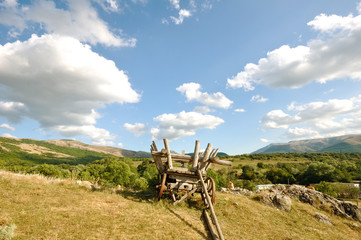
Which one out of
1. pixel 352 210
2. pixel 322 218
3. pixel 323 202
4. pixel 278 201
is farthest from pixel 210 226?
pixel 352 210

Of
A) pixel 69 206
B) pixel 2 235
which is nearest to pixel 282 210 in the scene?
pixel 69 206

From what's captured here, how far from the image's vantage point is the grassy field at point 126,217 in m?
5.97

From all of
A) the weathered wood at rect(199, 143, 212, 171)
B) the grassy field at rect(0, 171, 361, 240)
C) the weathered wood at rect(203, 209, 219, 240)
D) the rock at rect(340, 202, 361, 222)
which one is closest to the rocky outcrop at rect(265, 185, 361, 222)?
the rock at rect(340, 202, 361, 222)

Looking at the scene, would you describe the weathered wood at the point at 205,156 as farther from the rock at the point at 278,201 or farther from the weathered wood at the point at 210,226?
the rock at the point at 278,201

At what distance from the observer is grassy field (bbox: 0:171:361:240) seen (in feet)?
19.6

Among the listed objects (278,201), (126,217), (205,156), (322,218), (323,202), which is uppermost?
(205,156)

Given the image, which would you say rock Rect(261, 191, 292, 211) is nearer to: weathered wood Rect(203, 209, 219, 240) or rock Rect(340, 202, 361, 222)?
rock Rect(340, 202, 361, 222)

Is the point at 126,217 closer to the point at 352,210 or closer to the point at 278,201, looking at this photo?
the point at 278,201

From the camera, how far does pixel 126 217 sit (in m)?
7.29

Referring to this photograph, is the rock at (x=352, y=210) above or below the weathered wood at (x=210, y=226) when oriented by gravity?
below

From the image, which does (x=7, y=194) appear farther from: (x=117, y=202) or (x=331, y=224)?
(x=331, y=224)

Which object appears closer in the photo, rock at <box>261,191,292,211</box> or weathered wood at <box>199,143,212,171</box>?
weathered wood at <box>199,143,212,171</box>

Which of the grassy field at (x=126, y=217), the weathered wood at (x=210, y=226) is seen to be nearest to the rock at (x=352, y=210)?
the grassy field at (x=126, y=217)

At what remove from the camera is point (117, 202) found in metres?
9.09
